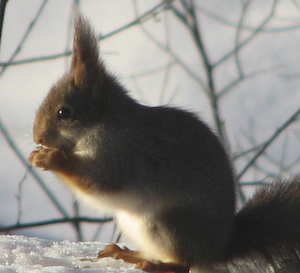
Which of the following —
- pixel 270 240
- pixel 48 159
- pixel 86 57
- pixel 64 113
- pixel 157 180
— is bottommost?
pixel 270 240

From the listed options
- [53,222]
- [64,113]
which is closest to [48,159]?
[64,113]

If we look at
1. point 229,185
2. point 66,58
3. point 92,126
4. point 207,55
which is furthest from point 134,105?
point 207,55

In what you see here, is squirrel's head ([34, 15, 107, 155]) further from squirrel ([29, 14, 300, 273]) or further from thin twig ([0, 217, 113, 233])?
thin twig ([0, 217, 113, 233])

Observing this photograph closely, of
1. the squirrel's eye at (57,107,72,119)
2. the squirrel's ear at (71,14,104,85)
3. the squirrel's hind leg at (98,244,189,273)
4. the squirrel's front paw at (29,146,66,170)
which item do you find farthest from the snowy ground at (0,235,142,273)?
the squirrel's ear at (71,14,104,85)

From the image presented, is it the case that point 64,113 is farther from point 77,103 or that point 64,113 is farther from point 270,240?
point 270,240

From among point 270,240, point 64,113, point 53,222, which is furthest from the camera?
point 53,222

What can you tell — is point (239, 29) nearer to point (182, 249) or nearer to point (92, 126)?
point (92, 126)

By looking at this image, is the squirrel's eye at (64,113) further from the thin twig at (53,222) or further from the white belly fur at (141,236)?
the thin twig at (53,222)
